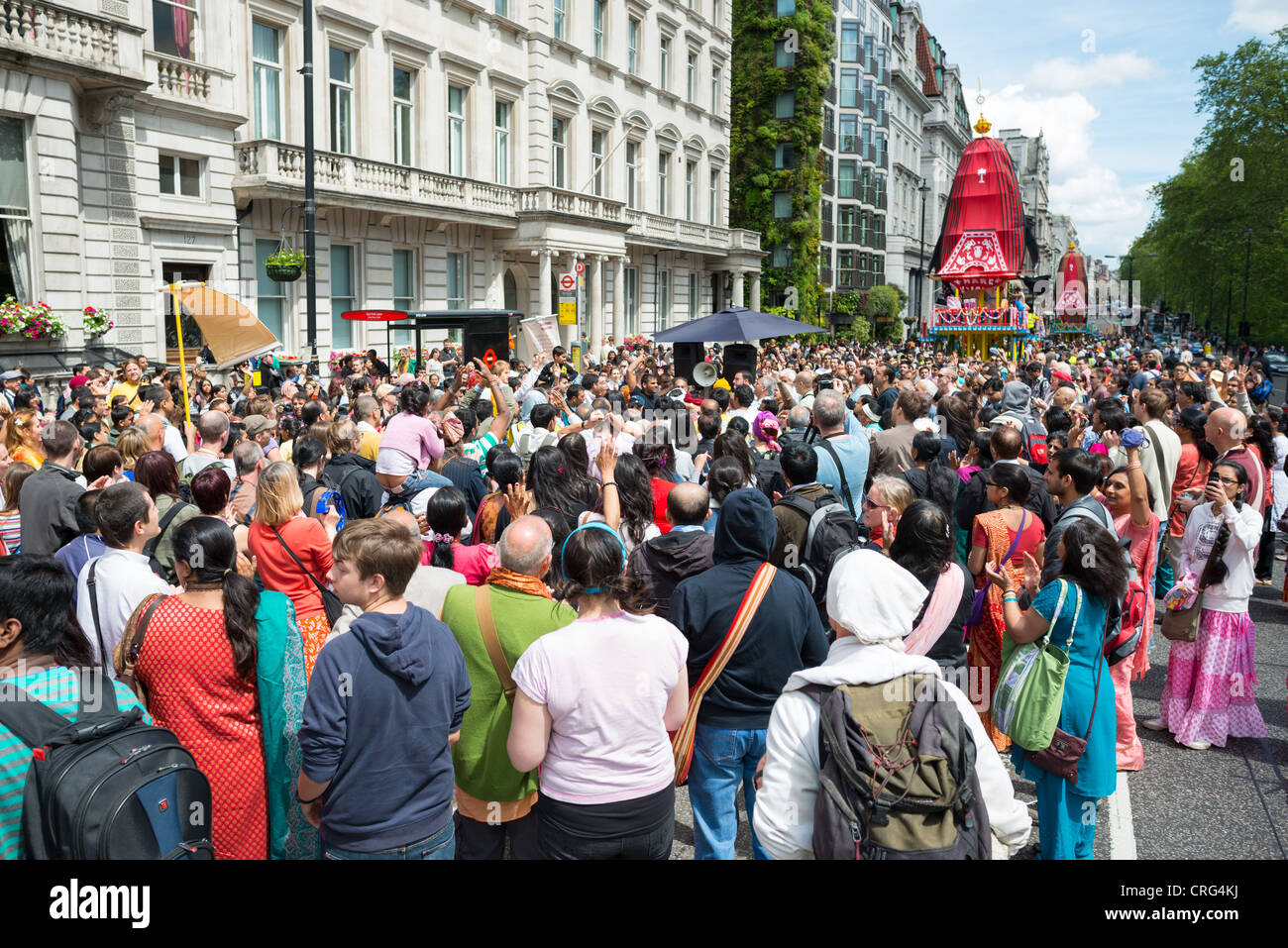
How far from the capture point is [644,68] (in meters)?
35.0

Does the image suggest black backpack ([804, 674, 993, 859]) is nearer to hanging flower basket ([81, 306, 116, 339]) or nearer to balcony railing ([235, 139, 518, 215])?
hanging flower basket ([81, 306, 116, 339])

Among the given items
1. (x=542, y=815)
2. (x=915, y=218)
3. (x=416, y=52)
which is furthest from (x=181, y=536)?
A: (x=915, y=218)

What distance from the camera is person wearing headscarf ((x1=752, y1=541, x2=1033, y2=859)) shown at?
2.73 metres

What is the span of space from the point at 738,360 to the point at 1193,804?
31.2ft

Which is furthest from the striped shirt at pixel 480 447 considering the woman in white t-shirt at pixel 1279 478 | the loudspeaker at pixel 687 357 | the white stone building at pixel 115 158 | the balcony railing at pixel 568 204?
the balcony railing at pixel 568 204

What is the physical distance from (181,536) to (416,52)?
79.2 ft

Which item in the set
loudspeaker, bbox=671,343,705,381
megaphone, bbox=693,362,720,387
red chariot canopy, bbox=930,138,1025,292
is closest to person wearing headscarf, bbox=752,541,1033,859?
megaphone, bbox=693,362,720,387

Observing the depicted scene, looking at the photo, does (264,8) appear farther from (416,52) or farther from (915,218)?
(915,218)

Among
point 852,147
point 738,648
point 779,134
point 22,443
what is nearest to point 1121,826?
point 738,648

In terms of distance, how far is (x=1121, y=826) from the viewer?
15.8ft

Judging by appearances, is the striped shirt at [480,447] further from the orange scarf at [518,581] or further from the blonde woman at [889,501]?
the orange scarf at [518,581]

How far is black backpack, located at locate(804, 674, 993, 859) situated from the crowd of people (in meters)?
0.01

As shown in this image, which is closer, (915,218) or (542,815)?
(542,815)

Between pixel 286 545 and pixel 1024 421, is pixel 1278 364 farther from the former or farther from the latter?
pixel 286 545
